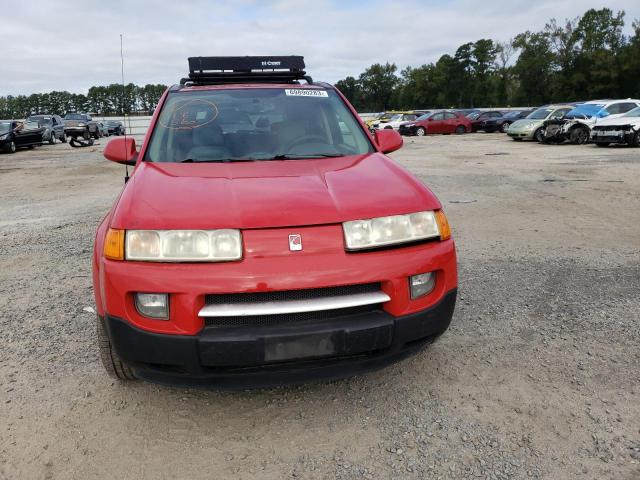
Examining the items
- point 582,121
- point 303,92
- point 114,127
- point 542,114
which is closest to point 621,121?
point 582,121

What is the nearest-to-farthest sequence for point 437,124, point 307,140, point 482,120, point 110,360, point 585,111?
point 110,360 < point 307,140 < point 585,111 < point 437,124 < point 482,120

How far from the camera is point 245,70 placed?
4770 mm

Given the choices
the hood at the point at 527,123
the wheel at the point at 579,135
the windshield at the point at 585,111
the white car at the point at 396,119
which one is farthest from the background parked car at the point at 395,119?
the wheel at the point at 579,135

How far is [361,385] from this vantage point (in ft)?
8.72

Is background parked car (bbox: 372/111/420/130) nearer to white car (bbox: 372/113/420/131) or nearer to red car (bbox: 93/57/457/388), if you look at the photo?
white car (bbox: 372/113/420/131)

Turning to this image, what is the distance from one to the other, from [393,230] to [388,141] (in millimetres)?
1433

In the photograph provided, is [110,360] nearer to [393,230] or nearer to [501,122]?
[393,230]

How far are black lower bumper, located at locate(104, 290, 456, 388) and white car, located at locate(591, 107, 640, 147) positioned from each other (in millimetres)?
17226

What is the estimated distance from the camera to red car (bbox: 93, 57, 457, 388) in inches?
79.0

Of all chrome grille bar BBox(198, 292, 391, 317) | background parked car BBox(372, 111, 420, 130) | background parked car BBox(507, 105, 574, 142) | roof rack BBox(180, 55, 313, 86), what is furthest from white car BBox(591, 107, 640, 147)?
chrome grille bar BBox(198, 292, 391, 317)

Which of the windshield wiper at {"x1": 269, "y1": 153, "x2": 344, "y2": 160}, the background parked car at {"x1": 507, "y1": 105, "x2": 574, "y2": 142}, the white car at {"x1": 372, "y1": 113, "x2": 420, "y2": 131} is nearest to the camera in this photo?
the windshield wiper at {"x1": 269, "y1": 153, "x2": 344, "y2": 160}

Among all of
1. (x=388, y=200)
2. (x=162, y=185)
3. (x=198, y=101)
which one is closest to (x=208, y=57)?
(x=198, y=101)

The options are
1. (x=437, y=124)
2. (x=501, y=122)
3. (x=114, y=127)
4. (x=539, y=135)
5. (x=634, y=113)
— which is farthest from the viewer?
(x=114, y=127)

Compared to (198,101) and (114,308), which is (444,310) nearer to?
(114,308)
